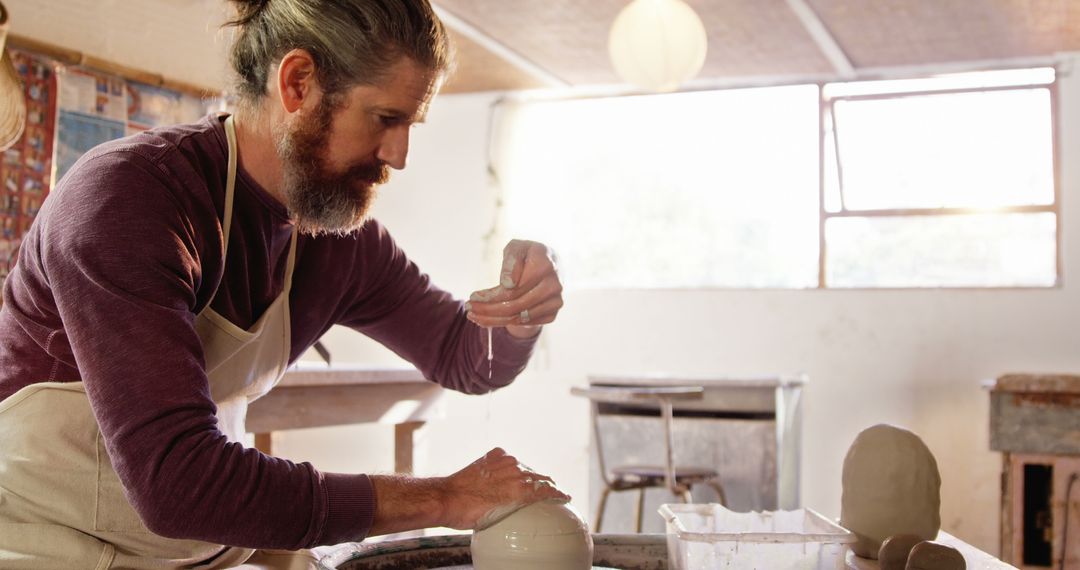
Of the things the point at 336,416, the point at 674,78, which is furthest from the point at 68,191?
the point at 674,78

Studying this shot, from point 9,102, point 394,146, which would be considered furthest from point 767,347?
point 394,146

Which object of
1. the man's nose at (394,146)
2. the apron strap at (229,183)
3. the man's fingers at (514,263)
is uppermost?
the man's nose at (394,146)

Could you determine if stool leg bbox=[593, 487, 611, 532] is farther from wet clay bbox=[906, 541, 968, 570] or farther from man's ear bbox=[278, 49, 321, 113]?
man's ear bbox=[278, 49, 321, 113]

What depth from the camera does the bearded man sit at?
123 cm

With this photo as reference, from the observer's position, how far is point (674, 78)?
12.1 ft

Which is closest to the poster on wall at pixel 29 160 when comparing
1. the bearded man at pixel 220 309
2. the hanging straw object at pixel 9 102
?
the hanging straw object at pixel 9 102

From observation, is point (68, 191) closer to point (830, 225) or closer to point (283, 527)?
point (283, 527)

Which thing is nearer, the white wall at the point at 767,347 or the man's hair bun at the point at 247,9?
the man's hair bun at the point at 247,9

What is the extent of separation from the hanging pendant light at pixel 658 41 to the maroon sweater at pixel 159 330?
2.25 metres

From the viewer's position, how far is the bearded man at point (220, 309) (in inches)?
48.4

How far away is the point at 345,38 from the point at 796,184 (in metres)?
4.61

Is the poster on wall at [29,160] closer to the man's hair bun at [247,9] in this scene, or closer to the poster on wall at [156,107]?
the poster on wall at [156,107]

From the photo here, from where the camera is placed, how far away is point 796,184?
18.9 feet

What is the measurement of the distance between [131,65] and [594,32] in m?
2.15
